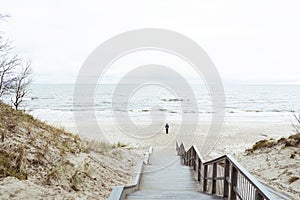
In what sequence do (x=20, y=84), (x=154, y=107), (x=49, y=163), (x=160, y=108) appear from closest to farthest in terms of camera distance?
1. (x=49, y=163)
2. (x=20, y=84)
3. (x=160, y=108)
4. (x=154, y=107)

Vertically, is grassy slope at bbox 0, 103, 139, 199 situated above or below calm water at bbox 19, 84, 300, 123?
below

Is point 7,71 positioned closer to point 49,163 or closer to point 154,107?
point 49,163

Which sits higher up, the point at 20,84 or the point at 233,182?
the point at 20,84

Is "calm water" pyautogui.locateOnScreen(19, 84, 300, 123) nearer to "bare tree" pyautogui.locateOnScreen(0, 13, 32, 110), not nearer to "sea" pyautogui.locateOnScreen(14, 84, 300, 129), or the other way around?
"sea" pyautogui.locateOnScreen(14, 84, 300, 129)

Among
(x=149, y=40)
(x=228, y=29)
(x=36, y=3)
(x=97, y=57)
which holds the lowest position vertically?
(x=97, y=57)

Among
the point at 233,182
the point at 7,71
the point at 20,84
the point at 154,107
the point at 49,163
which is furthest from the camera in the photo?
the point at 154,107

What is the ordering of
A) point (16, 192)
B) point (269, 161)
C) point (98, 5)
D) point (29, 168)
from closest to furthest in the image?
1. point (16, 192)
2. point (29, 168)
3. point (269, 161)
4. point (98, 5)

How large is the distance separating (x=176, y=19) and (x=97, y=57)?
28.1 ft

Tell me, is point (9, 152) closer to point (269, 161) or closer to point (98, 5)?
point (269, 161)

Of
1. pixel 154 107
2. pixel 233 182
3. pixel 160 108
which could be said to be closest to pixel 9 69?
pixel 233 182

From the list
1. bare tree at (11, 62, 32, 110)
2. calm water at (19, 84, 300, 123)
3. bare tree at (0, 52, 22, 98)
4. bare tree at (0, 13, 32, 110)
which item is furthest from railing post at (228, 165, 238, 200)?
calm water at (19, 84, 300, 123)

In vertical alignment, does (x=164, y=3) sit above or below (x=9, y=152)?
above

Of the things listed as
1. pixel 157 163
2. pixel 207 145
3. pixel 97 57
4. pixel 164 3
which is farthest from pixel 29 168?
pixel 207 145

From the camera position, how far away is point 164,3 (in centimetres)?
1692
